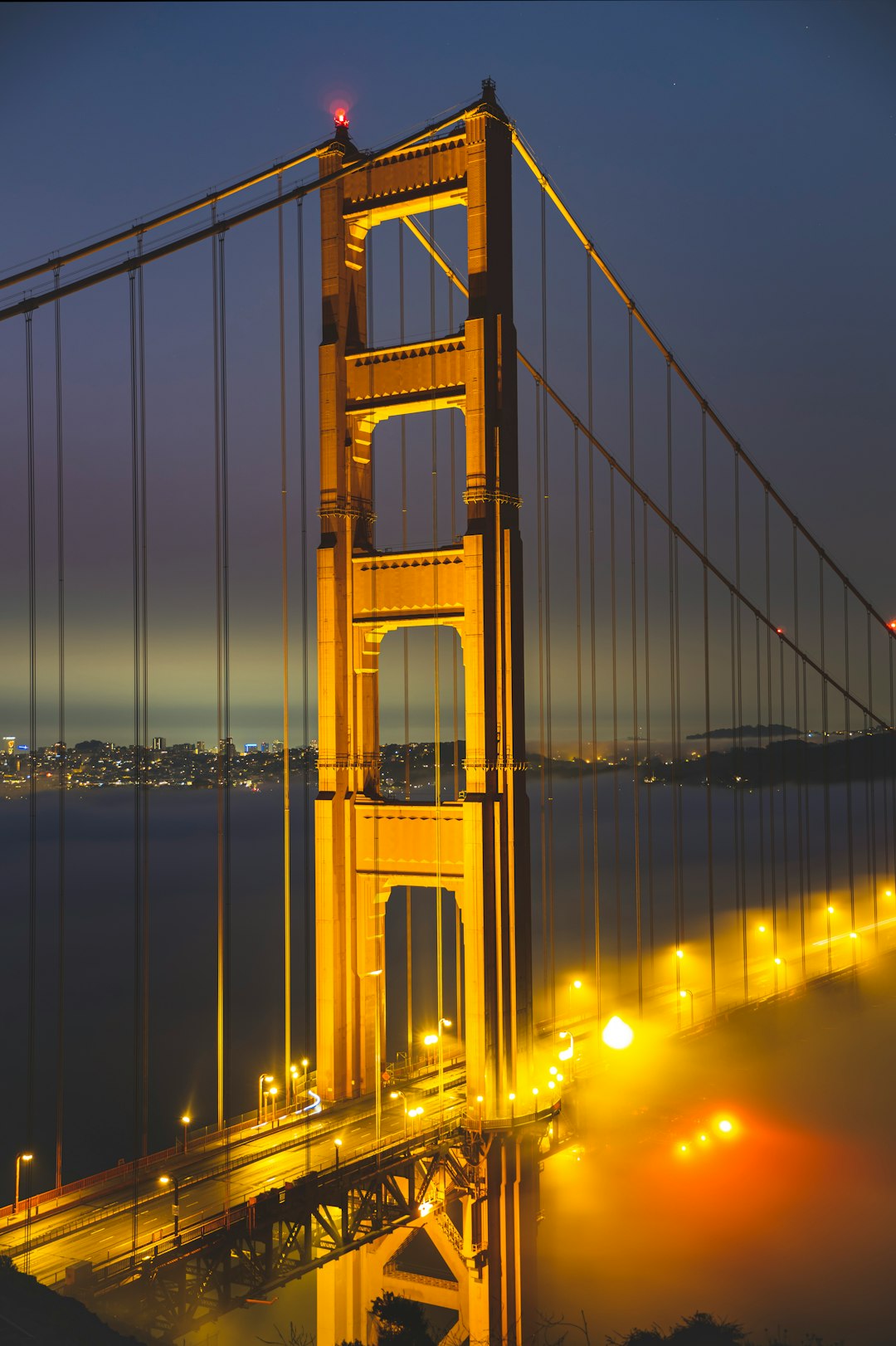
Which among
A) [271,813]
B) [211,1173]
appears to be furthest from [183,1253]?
[271,813]

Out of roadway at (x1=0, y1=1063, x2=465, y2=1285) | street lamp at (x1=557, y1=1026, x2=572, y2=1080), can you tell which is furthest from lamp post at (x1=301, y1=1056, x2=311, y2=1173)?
street lamp at (x1=557, y1=1026, x2=572, y2=1080)

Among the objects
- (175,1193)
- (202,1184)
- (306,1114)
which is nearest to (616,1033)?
(306,1114)

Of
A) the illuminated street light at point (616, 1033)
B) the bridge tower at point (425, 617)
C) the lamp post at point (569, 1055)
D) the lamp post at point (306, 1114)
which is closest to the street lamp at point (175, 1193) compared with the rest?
the lamp post at point (306, 1114)

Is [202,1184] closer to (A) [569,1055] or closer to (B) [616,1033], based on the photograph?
(B) [616,1033]

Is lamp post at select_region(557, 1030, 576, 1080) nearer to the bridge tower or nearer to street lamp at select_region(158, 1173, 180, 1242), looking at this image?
the bridge tower

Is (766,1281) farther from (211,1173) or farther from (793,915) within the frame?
(793,915)

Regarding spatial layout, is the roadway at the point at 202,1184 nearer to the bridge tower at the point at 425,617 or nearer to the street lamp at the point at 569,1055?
the bridge tower at the point at 425,617
